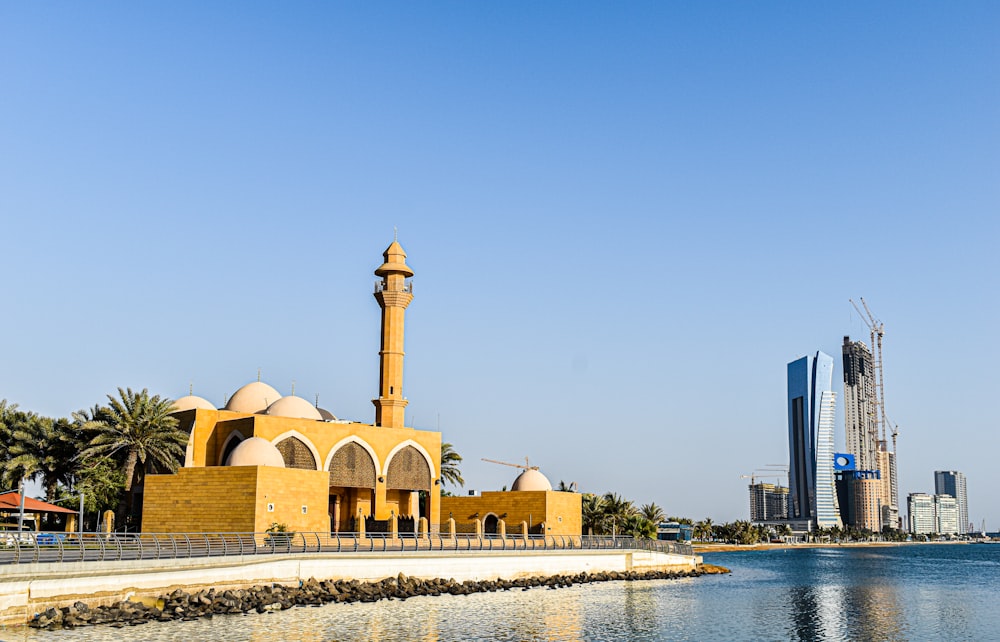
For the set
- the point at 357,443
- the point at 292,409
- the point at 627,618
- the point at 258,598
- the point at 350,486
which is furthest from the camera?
the point at 292,409

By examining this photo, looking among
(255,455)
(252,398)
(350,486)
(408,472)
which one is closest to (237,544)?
(255,455)

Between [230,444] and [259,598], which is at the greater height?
[230,444]

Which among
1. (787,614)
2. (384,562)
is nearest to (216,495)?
(384,562)

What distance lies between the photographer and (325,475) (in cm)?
4541

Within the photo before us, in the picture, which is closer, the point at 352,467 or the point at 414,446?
the point at 352,467

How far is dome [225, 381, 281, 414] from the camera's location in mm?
57156

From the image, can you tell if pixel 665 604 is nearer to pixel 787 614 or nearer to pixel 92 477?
pixel 787 614

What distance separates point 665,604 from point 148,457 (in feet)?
84.3

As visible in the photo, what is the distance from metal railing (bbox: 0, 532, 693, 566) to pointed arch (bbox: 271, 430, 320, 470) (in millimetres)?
5197

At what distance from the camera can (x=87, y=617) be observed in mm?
28266

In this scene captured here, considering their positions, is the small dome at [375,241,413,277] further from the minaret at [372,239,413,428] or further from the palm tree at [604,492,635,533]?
the palm tree at [604,492,635,533]

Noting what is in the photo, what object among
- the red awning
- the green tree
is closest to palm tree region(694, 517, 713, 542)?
the green tree

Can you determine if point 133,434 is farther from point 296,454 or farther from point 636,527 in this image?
point 636,527

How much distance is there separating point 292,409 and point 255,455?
383 inches
